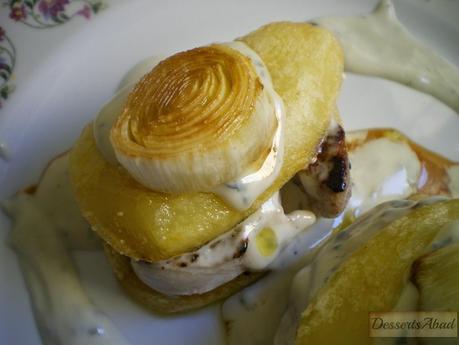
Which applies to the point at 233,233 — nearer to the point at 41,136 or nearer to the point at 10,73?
the point at 41,136

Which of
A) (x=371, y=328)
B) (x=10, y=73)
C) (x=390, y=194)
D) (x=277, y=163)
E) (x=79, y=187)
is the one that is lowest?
(x=390, y=194)

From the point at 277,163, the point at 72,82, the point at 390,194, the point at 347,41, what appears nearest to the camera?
the point at 277,163

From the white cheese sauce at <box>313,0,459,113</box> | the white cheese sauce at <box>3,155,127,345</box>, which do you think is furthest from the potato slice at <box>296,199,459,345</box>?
the white cheese sauce at <box>313,0,459,113</box>

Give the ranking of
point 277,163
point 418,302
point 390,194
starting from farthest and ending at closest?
point 390,194, point 277,163, point 418,302

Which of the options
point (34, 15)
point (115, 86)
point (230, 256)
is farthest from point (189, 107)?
point (34, 15)

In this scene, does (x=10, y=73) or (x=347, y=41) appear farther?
(x=347, y=41)

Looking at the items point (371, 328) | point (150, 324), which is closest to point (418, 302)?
point (371, 328)

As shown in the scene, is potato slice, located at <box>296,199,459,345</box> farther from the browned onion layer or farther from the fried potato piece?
the browned onion layer
